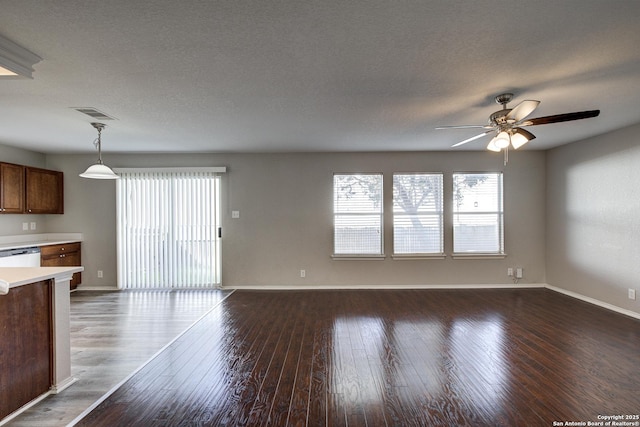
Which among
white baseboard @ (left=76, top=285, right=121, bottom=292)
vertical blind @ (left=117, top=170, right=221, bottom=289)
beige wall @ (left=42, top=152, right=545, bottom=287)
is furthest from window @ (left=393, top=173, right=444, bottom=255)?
white baseboard @ (left=76, top=285, right=121, bottom=292)

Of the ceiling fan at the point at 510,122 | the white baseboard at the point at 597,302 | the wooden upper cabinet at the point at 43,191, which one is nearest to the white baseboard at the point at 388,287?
the white baseboard at the point at 597,302

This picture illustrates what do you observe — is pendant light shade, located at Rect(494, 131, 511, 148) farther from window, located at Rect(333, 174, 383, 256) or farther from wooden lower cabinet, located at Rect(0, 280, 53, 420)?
wooden lower cabinet, located at Rect(0, 280, 53, 420)

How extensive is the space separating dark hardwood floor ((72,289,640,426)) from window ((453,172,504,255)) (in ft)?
5.02

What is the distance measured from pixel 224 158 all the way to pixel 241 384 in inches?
167

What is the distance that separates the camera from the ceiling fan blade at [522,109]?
2.66 m

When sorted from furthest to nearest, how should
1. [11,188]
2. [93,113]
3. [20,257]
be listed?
[11,188] → [20,257] → [93,113]

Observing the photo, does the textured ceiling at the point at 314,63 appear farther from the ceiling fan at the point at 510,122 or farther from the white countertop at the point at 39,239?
the white countertop at the point at 39,239

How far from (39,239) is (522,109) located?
7.39 meters

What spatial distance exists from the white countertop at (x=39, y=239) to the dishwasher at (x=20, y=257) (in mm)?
90

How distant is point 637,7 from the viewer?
1.78 metres

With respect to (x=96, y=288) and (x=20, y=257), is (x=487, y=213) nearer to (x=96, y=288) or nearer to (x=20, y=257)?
(x=96, y=288)

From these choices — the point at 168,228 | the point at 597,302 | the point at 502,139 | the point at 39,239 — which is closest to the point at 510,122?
the point at 502,139

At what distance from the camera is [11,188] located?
16.0 ft

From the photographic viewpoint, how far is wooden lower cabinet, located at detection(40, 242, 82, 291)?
5009mm
